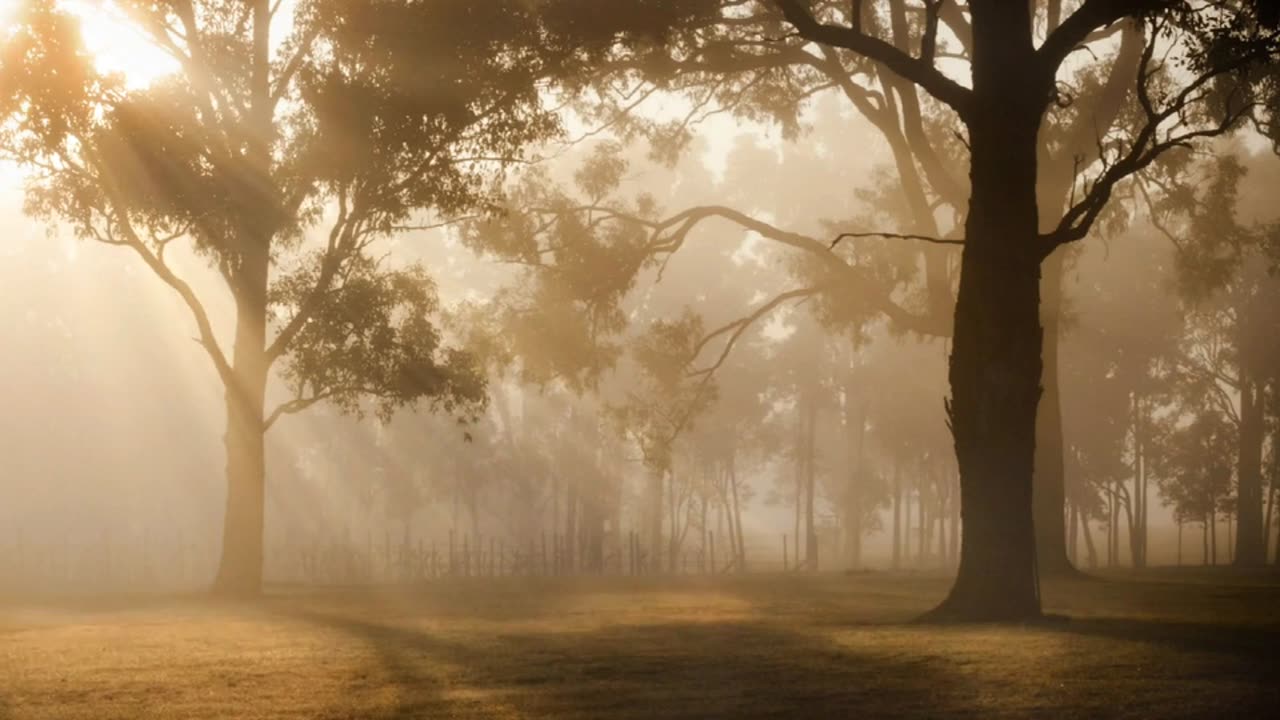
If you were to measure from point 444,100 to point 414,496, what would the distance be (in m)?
43.2

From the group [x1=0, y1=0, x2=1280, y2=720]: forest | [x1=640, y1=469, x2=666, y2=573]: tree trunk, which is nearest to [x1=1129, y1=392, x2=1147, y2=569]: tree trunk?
[x1=0, y1=0, x2=1280, y2=720]: forest

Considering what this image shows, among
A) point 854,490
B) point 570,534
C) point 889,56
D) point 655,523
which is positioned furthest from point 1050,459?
point 854,490

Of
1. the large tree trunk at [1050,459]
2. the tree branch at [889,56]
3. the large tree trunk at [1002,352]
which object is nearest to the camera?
the large tree trunk at [1002,352]

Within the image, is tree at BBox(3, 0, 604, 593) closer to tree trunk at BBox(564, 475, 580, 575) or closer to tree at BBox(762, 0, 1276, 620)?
tree at BBox(762, 0, 1276, 620)

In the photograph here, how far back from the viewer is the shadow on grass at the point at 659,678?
39.2ft

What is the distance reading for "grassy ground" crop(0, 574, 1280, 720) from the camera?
1205 centimetres

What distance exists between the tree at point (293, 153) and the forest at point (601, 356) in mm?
89

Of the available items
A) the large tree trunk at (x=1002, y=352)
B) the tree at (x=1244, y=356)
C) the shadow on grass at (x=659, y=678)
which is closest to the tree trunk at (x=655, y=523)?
the tree at (x=1244, y=356)

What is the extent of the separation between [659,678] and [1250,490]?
156 feet

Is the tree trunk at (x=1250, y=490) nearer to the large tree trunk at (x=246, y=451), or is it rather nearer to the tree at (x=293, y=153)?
the tree at (x=293, y=153)

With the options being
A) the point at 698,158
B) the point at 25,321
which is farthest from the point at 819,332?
the point at 25,321

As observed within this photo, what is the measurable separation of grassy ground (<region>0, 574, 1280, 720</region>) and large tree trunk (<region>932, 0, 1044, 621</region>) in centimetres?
132

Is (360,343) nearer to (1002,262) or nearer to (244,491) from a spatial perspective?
(244,491)

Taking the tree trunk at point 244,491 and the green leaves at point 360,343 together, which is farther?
the tree trunk at point 244,491
